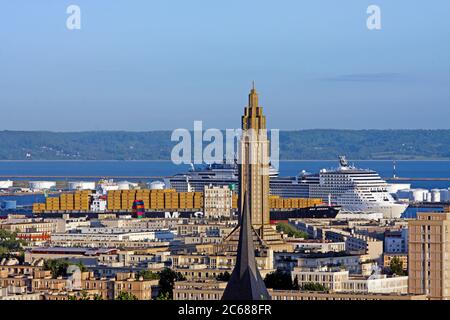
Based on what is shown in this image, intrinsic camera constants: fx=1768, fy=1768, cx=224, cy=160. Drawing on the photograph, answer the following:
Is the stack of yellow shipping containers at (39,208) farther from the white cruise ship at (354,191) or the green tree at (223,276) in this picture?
the green tree at (223,276)

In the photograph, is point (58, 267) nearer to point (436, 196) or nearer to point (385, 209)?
point (385, 209)

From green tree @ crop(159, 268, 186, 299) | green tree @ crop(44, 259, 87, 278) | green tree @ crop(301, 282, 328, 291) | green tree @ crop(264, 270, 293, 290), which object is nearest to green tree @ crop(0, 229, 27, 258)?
green tree @ crop(44, 259, 87, 278)

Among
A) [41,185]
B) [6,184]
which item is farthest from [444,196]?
[6,184]

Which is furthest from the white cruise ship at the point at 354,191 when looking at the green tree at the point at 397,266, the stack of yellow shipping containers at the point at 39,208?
the green tree at the point at 397,266

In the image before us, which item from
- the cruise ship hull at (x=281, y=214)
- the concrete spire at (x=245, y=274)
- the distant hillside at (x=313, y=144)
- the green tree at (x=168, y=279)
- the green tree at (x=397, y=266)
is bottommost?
the green tree at (x=168, y=279)

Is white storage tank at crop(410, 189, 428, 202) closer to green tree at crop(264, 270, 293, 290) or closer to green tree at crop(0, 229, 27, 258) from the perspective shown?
green tree at crop(0, 229, 27, 258)

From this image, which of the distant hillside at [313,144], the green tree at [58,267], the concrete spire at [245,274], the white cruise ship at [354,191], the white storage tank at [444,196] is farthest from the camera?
A: the distant hillside at [313,144]

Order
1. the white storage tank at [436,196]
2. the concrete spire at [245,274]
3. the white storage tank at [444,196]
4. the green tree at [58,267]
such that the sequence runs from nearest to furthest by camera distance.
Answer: the concrete spire at [245,274] < the green tree at [58,267] < the white storage tank at [436,196] < the white storage tank at [444,196]

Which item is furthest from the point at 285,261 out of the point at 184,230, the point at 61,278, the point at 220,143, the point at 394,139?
the point at 394,139
